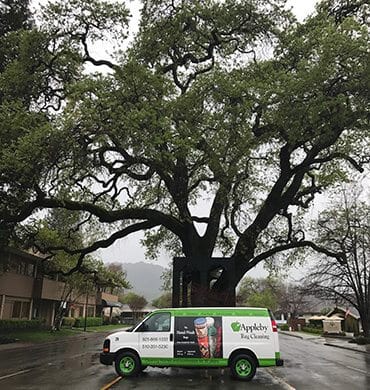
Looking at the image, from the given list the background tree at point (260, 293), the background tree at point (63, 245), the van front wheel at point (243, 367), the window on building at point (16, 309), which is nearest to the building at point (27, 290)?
the window on building at point (16, 309)

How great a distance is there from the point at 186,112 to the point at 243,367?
9.54 meters

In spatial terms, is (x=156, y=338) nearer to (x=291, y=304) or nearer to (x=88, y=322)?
(x=88, y=322)

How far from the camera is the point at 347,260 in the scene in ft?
116

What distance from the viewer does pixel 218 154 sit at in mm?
18219

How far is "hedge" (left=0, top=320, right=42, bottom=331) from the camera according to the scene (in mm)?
35656

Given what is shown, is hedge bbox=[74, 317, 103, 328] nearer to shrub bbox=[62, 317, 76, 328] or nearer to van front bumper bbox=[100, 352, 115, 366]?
shrub bbox=[62, 317, 76, 328]

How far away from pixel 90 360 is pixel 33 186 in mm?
7497

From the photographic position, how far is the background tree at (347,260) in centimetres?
3481

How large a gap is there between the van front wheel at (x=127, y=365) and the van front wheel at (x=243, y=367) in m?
2.74

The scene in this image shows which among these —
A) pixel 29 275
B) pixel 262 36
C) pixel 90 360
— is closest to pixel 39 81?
pixel 262 36

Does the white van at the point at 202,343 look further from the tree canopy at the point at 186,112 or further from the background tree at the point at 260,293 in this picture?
the background tree at the point at 260,293

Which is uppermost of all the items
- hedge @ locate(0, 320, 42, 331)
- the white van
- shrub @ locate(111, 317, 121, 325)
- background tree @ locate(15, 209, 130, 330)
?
background tree @ locate(15, 209, 130, 330)

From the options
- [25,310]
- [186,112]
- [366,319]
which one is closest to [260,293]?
[366,319]

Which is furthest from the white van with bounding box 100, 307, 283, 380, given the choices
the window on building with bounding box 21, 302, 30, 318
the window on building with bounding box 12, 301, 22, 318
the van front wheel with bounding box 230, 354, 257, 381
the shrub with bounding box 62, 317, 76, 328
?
the shrub with bounding box 62, 317, 76, 328
